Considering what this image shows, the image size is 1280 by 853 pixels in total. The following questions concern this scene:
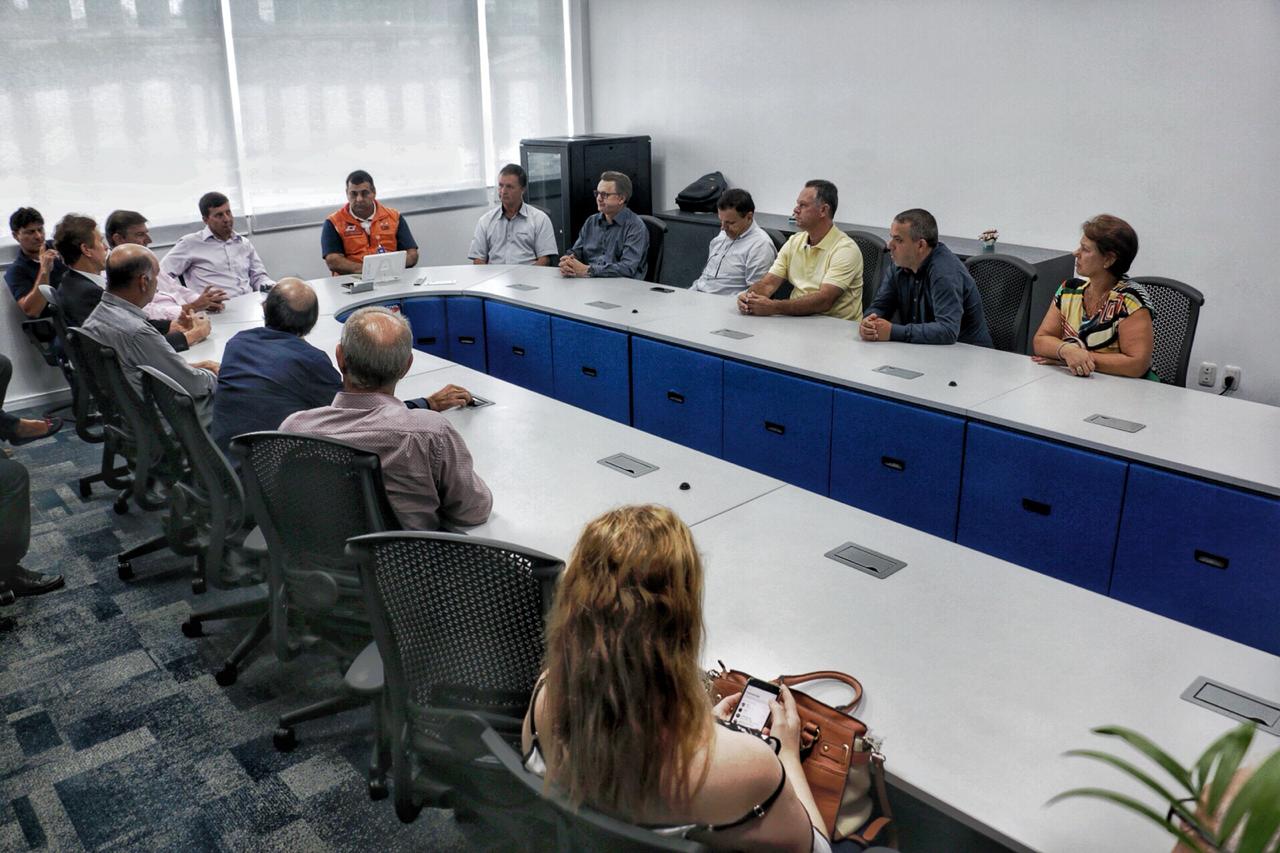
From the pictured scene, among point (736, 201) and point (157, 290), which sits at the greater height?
point (736, 201)

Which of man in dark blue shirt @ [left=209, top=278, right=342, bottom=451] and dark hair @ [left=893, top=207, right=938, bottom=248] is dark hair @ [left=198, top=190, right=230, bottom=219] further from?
dark hair @ [left=893, top=207, right=938, bottom=248]

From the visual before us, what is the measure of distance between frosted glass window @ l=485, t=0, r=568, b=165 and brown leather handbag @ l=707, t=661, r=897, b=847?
7392 millimetres

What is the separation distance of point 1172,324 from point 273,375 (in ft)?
11.2

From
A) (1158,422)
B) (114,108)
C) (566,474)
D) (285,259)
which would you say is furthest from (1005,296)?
(114,108)

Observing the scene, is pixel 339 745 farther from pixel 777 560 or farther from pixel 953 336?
pixel 953 336

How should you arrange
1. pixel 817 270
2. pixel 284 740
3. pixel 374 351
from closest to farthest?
pixel 374 351 → pixel 284 740 → pixel 817 270

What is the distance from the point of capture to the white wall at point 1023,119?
505 centimetres

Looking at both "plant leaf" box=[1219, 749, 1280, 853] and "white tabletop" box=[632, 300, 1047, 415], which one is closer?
"plant leaf" box=[1219, 749, 1280, 853]

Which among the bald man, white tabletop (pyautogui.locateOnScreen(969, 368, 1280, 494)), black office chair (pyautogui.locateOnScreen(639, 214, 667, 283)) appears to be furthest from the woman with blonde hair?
black office chair (pyautogui.locateOnScreen(639, 214, 667, 283))

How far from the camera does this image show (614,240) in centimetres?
593

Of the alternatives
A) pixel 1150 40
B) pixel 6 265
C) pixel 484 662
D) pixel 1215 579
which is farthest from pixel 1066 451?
pixel 6 265

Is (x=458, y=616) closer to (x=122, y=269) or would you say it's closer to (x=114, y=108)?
(x=122, y=269)

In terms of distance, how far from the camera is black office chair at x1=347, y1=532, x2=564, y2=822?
170 centimetres

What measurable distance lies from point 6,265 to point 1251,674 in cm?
664
